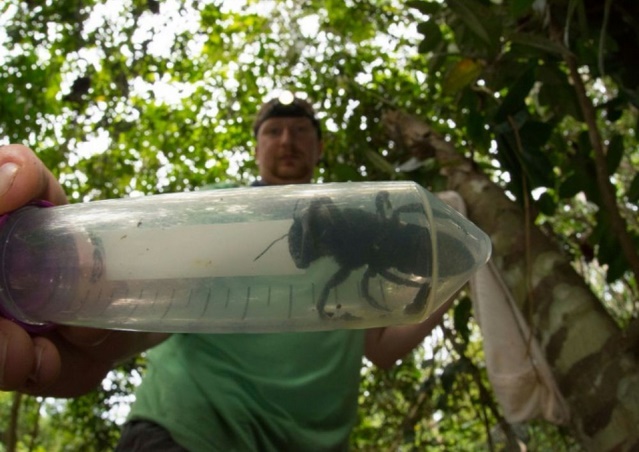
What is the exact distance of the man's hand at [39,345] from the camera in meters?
0.59

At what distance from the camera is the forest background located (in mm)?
1258

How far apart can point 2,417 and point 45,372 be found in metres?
4.48

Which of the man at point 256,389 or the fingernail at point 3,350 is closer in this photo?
the fingernail at point 3,350

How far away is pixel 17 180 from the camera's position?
0.59 meters

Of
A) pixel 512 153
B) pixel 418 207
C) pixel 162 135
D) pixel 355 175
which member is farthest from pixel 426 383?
pixel 418 207

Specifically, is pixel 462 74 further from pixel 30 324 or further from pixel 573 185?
pixel 30 324

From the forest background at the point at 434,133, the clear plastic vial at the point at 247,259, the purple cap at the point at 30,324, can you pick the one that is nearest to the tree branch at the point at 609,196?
the forest background at the point at 434,133

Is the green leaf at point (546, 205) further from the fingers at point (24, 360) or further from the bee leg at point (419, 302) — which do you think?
the fingers at point (24, 360)

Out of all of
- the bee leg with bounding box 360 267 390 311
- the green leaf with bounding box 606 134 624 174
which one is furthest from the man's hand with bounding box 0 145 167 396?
the green leaf with bounding box 606 134 624 174

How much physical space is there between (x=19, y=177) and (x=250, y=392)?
2.11 ft

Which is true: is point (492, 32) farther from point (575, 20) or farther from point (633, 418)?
point (633, 418)

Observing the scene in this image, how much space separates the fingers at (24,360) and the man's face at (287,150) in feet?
2.81

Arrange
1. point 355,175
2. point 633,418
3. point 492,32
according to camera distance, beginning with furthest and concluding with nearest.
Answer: point 355,175 < point 492,32 < point 633,418

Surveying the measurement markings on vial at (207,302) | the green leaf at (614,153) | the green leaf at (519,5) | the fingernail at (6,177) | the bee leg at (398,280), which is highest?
the fingernail at (6,177)
